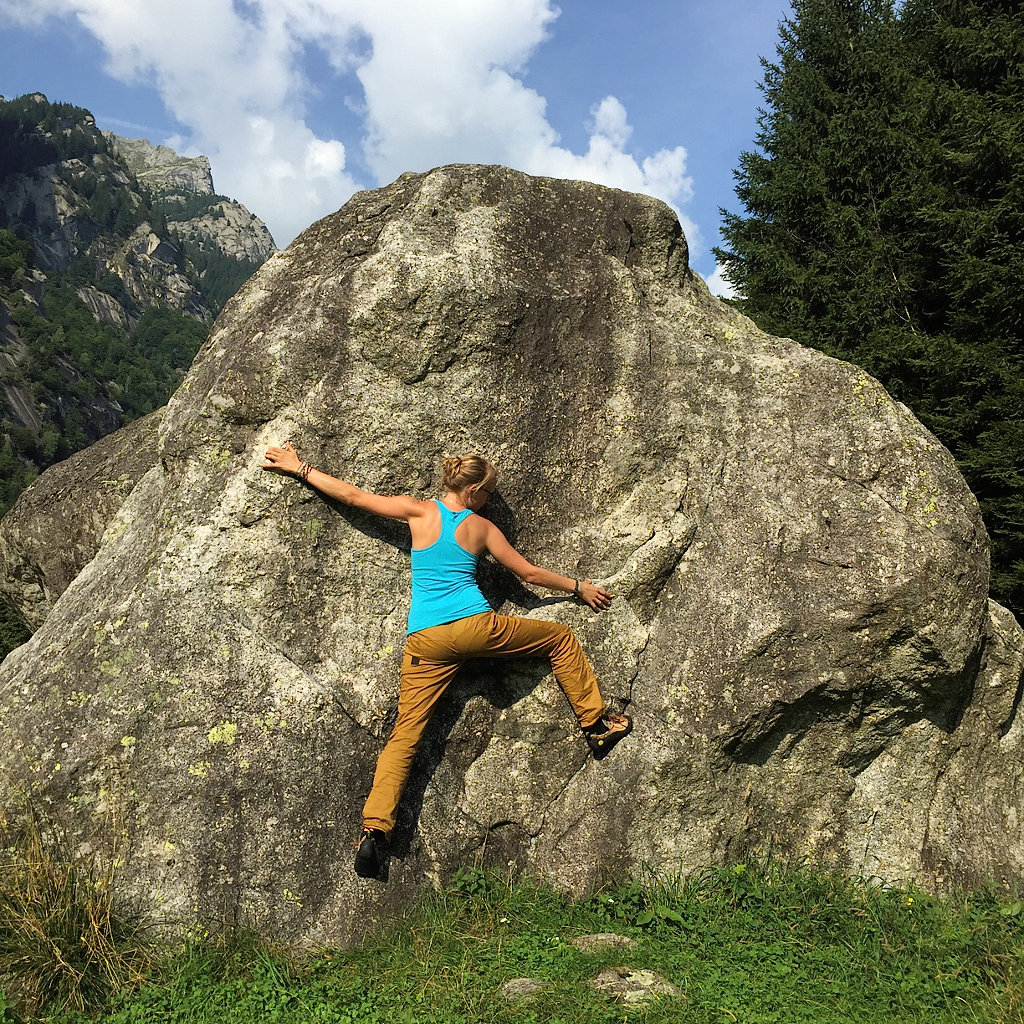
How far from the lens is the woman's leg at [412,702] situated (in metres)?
5.18

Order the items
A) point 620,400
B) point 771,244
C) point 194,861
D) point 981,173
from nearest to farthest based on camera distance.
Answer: point 194,861 → point 620,400 → point 981,173 → point 771,244

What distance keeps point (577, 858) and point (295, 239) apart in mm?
5502

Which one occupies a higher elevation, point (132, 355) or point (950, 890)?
point (132, 355)

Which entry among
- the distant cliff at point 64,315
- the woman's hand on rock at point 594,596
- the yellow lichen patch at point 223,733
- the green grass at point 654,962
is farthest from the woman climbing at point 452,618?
the distant cliff at point 64,315

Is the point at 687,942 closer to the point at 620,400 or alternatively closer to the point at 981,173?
the point at 620,400

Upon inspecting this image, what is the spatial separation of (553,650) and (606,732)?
0.71 m

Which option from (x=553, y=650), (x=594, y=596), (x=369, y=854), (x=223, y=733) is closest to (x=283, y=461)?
(x=223, y=733)

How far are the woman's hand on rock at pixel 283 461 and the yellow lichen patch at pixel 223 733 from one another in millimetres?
1815

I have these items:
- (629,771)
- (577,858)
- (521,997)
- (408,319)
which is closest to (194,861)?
(521,997)

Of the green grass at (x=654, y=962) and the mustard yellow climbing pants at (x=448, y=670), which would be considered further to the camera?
the mustard yellow climbing pants at (x=448, y=670)

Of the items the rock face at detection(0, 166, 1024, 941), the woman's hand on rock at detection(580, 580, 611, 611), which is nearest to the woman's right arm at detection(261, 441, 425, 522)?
the rock face at detection(0, 166, 1024, 941)

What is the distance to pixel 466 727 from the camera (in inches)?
226

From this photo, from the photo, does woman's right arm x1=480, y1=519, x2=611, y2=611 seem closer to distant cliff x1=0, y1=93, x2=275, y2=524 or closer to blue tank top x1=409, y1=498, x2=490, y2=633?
blue tank top x1=409, y1=498, x2=490, y2=633

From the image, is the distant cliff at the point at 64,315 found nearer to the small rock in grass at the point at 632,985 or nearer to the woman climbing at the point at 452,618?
the woman climbing at the point at 452,618
